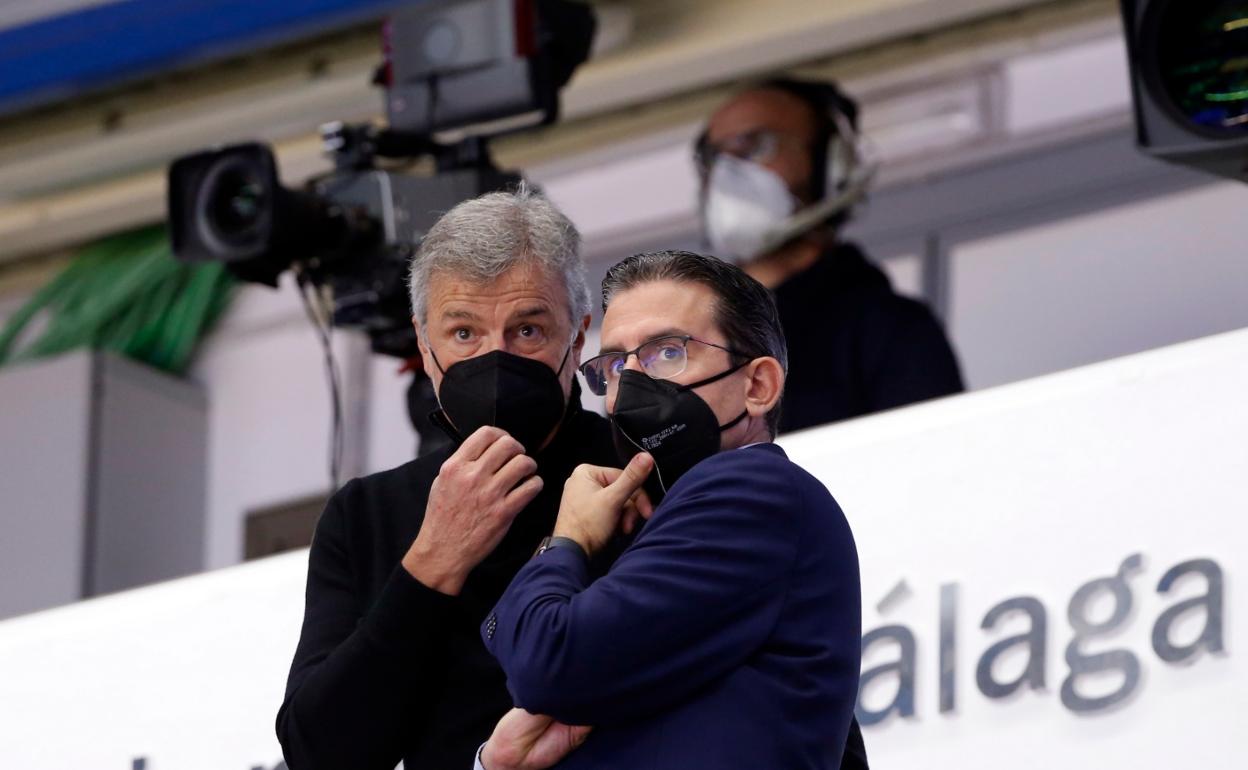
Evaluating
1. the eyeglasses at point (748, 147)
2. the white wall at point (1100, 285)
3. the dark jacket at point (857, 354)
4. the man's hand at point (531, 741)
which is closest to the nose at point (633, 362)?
the man's hand at point (531, 741)

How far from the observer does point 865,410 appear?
356cm

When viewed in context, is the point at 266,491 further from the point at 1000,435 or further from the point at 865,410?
the point at 1000,435

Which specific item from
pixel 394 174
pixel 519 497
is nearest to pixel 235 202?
pixel 394 174

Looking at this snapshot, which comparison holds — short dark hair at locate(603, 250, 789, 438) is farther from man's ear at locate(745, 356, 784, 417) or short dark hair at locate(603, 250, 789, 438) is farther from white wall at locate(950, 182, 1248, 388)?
white wall at locate(950, 182, 1248, 388)

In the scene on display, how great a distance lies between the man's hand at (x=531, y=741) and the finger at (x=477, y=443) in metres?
0.26

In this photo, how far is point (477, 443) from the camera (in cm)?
207

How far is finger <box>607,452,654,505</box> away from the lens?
1.97 m

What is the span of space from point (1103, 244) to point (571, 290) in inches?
107

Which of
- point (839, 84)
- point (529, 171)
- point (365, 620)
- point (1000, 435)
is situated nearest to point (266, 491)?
point (529, 171)

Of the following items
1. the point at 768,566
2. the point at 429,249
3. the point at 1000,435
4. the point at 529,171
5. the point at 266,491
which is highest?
the point at 429,249

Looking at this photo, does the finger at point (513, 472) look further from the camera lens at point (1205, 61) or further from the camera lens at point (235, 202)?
the camera lens at point (235, 202)

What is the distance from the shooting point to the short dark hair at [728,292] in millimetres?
2010

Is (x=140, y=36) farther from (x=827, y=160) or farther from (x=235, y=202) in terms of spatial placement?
(x=827, y=160)

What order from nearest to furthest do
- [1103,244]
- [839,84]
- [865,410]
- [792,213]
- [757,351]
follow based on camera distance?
[757,351]
[865,410]
[792,213]
[1103,244]
[839,84]
